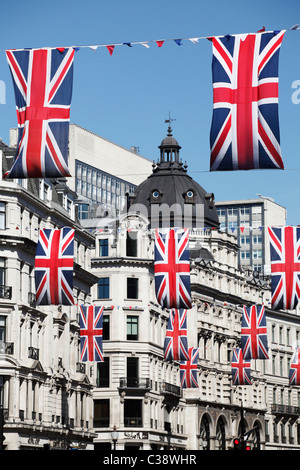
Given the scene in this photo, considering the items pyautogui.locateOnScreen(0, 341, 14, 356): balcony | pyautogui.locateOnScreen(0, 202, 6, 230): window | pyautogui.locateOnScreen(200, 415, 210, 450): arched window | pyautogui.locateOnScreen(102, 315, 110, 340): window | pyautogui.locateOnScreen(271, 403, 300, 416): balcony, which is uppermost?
pyautogui.locateOnScreen(0, 202, 6, 230): window

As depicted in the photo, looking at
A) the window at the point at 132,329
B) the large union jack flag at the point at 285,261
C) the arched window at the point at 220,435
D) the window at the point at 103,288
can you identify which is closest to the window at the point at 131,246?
the window at the point at 103,288

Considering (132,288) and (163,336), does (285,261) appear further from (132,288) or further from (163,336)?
(163,336)

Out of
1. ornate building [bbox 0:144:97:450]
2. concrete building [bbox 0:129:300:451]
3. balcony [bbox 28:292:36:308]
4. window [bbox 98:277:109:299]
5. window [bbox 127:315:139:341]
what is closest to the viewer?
ornate building [bbox 0:144:97:450]

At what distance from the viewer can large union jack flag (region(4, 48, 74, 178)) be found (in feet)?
147

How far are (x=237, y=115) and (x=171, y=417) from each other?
77054 millimetres

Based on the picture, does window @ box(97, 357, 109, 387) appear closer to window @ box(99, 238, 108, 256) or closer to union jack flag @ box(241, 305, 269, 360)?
window @ box(99, 238, 108, 256)

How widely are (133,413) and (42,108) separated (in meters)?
67.0

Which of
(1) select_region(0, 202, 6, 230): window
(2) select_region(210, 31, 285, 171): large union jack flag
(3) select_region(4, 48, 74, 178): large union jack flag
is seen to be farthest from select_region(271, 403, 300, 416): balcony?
(2) select_region(210, 31, 285, 171): large union jack flag

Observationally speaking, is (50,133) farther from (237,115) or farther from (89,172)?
(89,172)

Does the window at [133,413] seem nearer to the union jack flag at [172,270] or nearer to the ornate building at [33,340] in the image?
the ornate building at [33,340]

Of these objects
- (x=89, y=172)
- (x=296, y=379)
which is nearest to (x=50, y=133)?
(x=296, y=379)

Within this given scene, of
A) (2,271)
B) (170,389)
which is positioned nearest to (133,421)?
(170,389)

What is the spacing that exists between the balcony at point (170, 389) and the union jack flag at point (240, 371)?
45.5 feet

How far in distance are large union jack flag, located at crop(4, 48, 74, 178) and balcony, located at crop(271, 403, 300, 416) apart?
10574 centimetres
